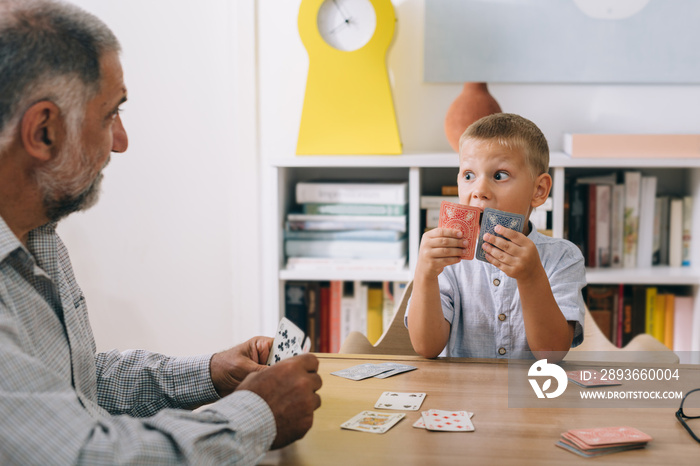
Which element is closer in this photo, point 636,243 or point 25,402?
point 25,402

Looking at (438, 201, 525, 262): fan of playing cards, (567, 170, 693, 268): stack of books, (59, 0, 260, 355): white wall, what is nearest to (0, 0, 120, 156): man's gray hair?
(438, 201, 525, 262): fan of playing cards

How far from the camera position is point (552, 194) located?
7.95 feet

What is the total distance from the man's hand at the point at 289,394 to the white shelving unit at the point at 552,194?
1433mm

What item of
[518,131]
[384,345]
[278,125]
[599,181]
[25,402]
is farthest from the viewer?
[278,125]

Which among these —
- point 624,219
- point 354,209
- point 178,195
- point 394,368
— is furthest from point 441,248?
point 178,195

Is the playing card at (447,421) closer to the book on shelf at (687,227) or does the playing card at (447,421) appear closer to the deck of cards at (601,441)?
the deck of cards at (601,441)

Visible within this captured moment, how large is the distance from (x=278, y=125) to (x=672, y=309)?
67.3 inches

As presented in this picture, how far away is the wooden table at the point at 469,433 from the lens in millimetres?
943

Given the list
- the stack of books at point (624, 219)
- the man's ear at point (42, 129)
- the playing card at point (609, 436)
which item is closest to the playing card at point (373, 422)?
the playing card at point (609, 436)

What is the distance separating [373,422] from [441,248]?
0.45 m

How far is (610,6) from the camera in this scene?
259cm

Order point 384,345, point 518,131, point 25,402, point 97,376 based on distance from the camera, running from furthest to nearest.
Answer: point 384,345 → point 518,131 → point 97,376 → point 25,402

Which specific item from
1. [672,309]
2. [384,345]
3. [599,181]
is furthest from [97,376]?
[672,309]

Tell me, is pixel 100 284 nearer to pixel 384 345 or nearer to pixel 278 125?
pixel 278 125
